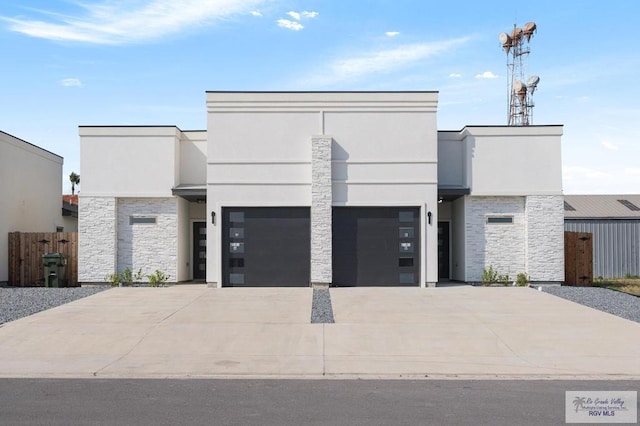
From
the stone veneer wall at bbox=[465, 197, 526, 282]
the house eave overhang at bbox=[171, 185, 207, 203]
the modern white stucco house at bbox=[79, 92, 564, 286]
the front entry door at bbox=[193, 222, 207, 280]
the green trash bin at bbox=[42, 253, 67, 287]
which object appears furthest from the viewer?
the front entry door at bbox=[193, 222, 207, 280]

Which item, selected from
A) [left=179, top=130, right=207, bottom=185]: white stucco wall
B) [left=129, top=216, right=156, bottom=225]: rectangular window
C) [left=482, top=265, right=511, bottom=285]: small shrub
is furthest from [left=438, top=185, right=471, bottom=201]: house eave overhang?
[left=129, top=216, right=156, bottom=225]: rectangular window

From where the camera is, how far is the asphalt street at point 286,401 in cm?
676

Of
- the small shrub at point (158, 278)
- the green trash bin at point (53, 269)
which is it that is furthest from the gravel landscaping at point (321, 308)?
the green trash bin at point (53, 269)

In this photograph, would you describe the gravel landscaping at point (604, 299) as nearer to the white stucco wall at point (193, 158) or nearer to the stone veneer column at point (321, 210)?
the stone veneer column at point (321, 210)

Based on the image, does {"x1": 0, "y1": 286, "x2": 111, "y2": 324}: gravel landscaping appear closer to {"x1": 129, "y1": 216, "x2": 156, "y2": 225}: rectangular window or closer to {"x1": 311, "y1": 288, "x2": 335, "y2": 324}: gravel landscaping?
{"x1": 129, "y1": 216, "x2": 156, "y2": 225}: rectangular window

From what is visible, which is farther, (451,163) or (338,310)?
(451,163)

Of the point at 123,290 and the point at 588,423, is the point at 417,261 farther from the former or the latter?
the point at 588,423

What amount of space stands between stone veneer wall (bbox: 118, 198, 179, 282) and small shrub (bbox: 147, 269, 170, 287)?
116mm

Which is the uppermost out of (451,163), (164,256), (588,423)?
(451,163)

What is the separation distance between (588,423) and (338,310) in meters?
8.19

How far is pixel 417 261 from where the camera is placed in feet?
63.0

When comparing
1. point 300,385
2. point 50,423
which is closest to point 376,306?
point 300,385

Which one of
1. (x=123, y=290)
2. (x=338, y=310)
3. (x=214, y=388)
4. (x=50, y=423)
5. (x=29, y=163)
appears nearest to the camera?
(x=50, y=423)

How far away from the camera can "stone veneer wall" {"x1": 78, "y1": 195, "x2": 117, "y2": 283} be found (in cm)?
1977
